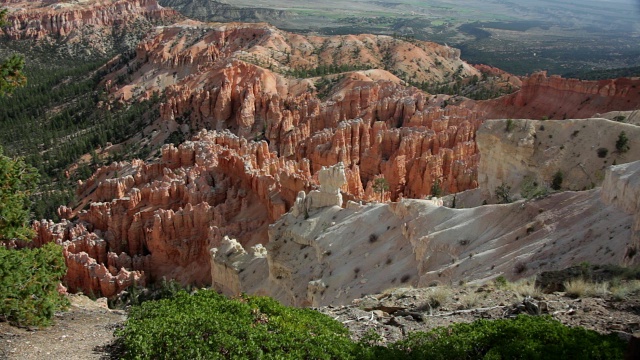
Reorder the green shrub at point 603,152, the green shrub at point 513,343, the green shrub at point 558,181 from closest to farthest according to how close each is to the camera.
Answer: the green shrub at point 513,343 → the green shrub at point 603,152 → the green shrub at point 558,181

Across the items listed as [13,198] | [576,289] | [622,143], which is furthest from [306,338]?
[622,143]

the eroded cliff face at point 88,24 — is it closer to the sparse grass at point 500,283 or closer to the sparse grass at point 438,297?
the sparse grass at point 438,297

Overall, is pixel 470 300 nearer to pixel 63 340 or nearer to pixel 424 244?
pixel 424 244

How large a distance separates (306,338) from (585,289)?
237 inches

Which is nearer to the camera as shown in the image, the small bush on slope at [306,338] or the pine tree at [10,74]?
the small bush on slope at [306,338]

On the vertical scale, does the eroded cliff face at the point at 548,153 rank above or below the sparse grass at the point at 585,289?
below

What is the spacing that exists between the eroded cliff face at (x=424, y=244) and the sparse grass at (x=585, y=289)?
242 cm

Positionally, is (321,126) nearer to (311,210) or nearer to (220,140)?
(220,140)

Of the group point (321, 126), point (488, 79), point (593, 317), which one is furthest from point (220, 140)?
point (593, 317)

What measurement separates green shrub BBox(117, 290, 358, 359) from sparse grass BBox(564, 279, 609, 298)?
4933mm

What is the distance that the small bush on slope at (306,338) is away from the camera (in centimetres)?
878

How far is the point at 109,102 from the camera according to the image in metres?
91.2

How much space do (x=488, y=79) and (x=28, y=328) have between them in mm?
71729

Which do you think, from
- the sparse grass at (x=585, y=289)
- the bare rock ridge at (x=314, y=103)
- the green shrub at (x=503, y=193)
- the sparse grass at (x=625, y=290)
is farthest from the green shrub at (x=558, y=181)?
the sparse grass at (x=625, y=290)
